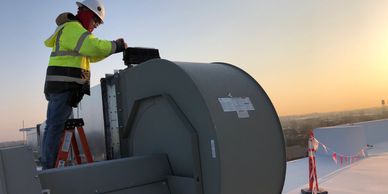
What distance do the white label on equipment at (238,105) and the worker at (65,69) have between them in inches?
58.5

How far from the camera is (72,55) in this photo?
371cm

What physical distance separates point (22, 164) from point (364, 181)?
6.44 meters

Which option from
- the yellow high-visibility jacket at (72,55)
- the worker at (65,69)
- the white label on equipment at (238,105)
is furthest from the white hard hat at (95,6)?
the white label on equipment at (238,105)

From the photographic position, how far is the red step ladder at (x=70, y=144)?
12.3ft

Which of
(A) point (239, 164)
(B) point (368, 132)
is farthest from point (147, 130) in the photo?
(B) point (368, 132)

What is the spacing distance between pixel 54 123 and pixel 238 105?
196 centimetres

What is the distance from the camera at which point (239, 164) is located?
240cm

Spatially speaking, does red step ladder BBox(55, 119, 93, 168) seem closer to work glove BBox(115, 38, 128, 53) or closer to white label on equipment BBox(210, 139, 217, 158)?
work glove BBox(115, 38, 128, 53)

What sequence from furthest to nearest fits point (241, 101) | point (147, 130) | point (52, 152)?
point (52, 152), point (147, 130), point (241, 101)

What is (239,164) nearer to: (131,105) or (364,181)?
(131,105)

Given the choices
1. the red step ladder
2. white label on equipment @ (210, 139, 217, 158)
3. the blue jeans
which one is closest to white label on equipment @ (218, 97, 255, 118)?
white label on equipment @ (210, 139, 217, 158)

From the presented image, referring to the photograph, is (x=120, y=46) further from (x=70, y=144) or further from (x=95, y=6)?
(x=70, y=144)

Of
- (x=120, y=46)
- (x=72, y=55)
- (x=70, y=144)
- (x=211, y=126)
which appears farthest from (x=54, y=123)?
(x=211, y=126)

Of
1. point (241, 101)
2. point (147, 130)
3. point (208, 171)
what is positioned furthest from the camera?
point (147, 130)
